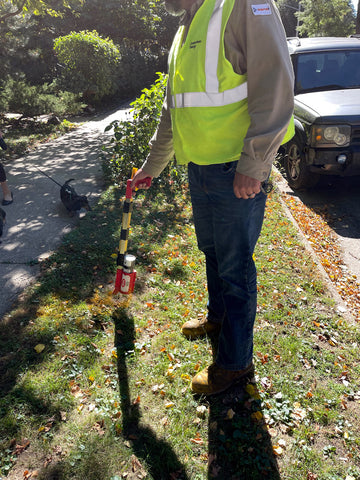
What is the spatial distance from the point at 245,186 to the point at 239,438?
149 centimetres

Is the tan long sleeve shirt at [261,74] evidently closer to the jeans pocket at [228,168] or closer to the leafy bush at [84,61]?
the jeans pocket at [228,168]

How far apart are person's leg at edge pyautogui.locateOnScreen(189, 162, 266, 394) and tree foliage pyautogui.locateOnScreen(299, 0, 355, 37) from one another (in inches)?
1286

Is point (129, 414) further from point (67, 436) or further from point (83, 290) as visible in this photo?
point (83, 290)

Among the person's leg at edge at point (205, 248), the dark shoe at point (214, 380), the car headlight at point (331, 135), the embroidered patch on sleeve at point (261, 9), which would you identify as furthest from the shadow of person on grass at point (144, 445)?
the car headlight at point (331, 135)

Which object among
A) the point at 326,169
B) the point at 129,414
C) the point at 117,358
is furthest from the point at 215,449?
the point at 326,169

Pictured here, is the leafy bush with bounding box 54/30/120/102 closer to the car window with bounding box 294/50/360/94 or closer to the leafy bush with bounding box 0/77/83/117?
the leafy bush with bounding box 0/77/83/117

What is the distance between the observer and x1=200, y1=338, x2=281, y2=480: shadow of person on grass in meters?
2.04

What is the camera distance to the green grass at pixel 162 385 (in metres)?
2.08

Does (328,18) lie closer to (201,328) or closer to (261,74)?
(201,328)

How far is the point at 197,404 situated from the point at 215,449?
31 cm

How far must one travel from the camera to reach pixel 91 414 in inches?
90.0

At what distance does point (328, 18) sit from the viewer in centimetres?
2853

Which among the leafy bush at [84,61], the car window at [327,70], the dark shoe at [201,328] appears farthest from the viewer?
the leafy bush at [84,61]

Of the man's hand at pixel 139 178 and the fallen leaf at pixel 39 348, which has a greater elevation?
the man's hand at pixel 139 178
